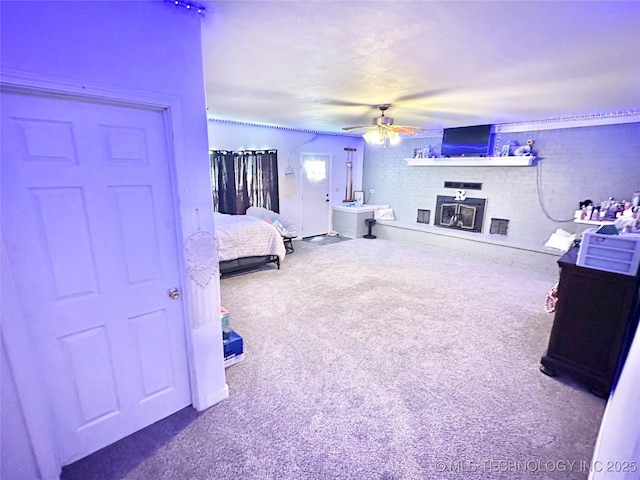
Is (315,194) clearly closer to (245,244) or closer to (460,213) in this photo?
(245,244)

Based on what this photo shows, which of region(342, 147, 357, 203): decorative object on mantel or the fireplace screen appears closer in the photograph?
the fireplace screen

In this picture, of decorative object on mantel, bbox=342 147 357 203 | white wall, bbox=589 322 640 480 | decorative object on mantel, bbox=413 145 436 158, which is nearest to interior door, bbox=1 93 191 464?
white wall, bbox=589 322 640 480

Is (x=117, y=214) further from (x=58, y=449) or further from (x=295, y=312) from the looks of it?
(x=295, y=312)

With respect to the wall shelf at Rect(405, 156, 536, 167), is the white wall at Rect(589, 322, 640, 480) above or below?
below

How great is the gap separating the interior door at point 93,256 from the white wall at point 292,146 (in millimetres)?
4117

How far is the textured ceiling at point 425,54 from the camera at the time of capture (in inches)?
59.8

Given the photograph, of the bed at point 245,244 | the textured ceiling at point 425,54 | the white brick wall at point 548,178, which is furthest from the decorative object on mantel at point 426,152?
the bed at point 245,244

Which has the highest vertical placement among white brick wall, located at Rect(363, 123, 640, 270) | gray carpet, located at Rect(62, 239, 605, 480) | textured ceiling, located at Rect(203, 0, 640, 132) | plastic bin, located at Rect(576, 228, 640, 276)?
textured ceiling, located at Rect(203, 0, 640, 132)

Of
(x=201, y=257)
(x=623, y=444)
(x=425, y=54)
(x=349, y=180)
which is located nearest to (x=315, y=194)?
(x=349, y=180)

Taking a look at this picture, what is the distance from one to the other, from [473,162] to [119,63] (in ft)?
18.7

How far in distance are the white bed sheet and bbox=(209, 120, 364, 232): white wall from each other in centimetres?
172

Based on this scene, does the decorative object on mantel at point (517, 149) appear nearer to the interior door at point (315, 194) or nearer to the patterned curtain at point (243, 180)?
the interior door at point (315, 194)

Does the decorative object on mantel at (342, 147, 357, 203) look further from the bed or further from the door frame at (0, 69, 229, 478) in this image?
the door frame at (0, 69, 229, 478)

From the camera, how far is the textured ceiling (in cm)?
152
